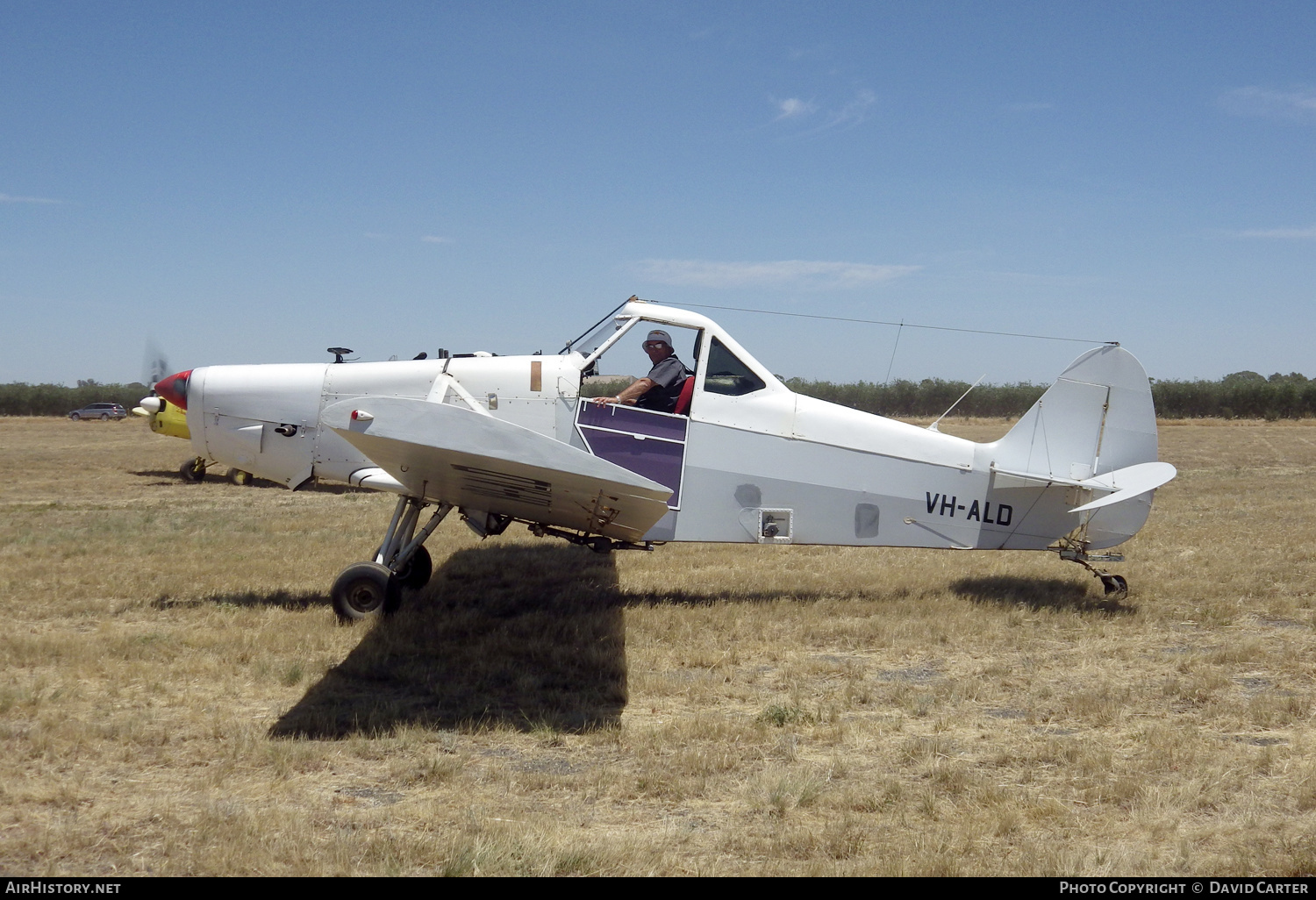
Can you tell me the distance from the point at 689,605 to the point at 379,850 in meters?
4.88

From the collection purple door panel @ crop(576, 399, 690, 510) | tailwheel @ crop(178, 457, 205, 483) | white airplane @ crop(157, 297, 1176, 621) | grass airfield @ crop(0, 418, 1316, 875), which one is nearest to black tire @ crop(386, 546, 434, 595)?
grass airfield @ crop(0, 418, 1316, 875)

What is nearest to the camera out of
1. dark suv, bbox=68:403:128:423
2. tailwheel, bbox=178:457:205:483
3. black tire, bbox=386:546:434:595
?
black tire, bbox=386:546:434:595

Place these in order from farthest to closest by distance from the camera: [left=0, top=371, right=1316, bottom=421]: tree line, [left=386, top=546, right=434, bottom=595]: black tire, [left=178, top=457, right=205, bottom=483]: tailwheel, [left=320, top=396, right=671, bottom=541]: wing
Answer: [left=0, top=371, right=1316, bottom=421]: tree line, [left=178, top=457, right=205, bottom=483]: tailwheel, [left=386, top=546, right=434, bottom=595]: black tire, [left=320, top=396, right=671, bottom=541]: wing

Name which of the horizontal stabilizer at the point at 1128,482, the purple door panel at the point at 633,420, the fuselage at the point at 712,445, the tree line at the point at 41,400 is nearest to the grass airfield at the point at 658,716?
the fuselage at the point at 712,445

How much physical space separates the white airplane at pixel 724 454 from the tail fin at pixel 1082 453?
2 cm

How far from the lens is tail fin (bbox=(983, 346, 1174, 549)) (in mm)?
8281

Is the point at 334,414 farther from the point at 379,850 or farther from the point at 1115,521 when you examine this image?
the point at 1115,521

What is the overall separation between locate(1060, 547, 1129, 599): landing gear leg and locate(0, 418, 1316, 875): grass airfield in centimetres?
17

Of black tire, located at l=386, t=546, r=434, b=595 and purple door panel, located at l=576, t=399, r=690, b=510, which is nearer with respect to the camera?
purple door panel, located at l=576, t=399, r=690, b=510

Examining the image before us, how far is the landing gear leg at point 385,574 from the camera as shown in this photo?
23.9 feet

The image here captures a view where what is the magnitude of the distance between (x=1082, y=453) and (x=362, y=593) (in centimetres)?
683

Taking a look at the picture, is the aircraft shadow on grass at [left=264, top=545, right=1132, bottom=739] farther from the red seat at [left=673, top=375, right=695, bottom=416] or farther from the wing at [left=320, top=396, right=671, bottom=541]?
→ the red seat at [left=673, top=375, right=695, bottom=416]

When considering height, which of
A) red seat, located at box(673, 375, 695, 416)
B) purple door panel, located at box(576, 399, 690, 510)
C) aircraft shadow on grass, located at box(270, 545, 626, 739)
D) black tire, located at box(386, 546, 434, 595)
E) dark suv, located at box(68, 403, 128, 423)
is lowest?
aircraft shadow on grass, located at box(270, 545, 626, 739)

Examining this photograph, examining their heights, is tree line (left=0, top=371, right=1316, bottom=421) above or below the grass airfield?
above
